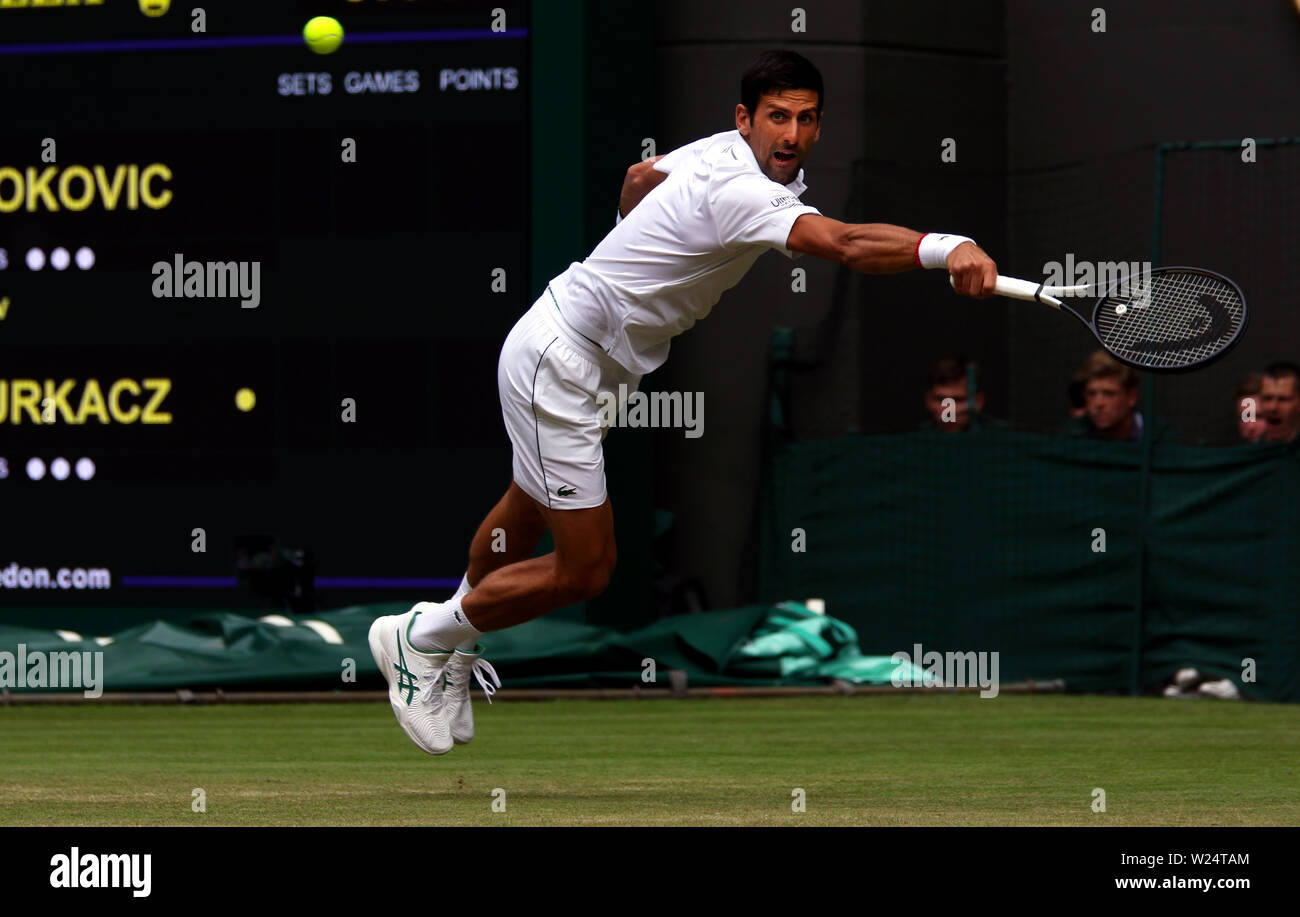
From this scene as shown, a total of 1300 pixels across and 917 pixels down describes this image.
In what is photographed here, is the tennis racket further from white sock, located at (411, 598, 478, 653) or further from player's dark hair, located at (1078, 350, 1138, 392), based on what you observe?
A: player's dark hair, located at (1078, 350, 1138, 392)

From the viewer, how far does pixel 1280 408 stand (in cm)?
1046

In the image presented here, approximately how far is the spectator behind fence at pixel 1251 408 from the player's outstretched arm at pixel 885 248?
5.29m

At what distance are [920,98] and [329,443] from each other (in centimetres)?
412

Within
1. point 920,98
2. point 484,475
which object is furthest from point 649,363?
point 920,98

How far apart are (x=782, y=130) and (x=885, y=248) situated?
0.67m

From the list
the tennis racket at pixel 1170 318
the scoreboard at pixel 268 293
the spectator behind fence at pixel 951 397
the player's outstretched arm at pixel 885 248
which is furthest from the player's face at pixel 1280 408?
the player's outstretched arm at pixel 885 248

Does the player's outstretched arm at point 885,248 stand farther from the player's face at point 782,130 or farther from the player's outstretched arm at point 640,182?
the player's outstretched arm at point 640,182

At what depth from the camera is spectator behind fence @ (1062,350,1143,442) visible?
11086 millimetres

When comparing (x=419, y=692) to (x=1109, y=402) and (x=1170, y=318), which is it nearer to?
(x=1170, y=318)

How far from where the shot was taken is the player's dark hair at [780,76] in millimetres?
6180

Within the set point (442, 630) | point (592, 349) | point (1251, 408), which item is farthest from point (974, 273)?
point (1251, 408)

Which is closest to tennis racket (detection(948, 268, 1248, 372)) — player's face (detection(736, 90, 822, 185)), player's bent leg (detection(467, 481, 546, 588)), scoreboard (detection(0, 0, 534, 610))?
player's face (detection(736, 90, 822, 185))

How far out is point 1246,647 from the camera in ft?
34.2

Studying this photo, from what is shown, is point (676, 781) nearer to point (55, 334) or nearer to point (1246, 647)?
point (1246, 647)
